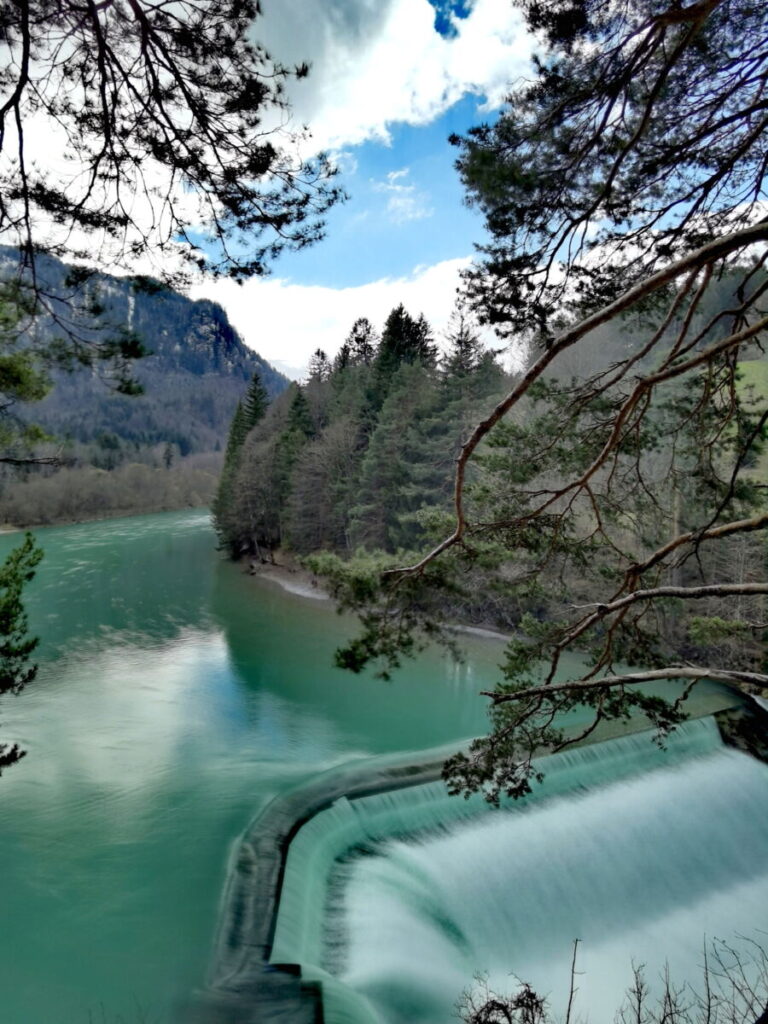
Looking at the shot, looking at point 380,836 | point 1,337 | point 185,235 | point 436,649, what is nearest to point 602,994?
point 380,836

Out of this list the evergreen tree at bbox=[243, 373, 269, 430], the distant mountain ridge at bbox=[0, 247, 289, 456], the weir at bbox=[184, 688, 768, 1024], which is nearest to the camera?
the distant mountain ridge at bbox=[0, 247, 289, 456]

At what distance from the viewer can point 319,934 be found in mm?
4973

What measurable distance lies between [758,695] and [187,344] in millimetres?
98566

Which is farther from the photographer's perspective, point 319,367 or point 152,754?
point 319,367

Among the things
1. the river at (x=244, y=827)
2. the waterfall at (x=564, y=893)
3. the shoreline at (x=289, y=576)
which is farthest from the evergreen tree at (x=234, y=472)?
the waterfall at (x=564, y=893)

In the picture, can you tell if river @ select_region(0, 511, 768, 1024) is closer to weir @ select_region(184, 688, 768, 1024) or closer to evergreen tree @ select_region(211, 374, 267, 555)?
weir @ select_region(184, 688, 768, 1024)

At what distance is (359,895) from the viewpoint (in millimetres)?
5406

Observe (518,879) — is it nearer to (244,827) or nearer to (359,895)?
(359,895)

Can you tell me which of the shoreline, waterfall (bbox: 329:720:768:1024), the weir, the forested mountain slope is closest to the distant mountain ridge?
the forested mountain slope

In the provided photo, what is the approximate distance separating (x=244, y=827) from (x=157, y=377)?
313 ft

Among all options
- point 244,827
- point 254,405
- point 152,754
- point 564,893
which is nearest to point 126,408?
point 254,405

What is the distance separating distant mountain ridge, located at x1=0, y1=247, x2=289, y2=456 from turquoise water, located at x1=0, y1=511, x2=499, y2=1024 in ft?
14.2

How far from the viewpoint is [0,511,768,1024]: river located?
4.87m

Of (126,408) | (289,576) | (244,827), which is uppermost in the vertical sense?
(126,408)
